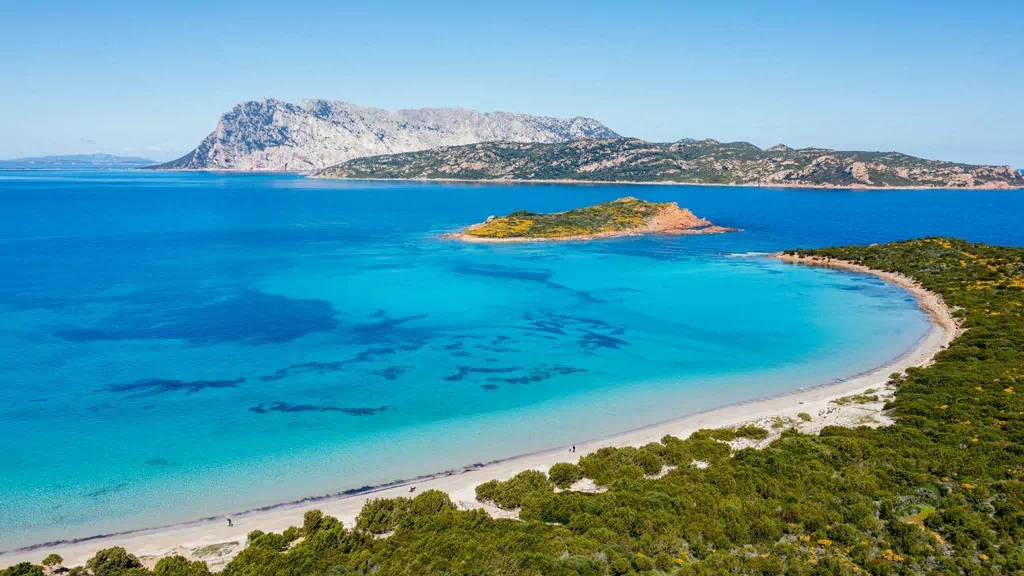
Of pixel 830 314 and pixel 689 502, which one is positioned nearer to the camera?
pixel 689 502

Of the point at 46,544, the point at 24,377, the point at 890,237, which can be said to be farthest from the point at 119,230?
the point at 890,237

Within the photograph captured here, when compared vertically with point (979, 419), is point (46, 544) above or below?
below

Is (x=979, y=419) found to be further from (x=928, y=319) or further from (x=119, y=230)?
(x=119, y=230)

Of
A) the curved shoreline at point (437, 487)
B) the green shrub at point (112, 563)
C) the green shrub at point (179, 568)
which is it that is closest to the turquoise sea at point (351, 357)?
the curved shoreline at point (437, 487)

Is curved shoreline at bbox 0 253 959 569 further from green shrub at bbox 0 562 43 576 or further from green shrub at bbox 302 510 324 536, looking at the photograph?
green shrub at bbox 0 562 43 576

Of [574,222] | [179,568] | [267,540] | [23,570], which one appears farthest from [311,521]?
[574,222]

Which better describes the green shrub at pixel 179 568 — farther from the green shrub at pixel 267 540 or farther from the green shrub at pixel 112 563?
the green shrub at pixel 267 540

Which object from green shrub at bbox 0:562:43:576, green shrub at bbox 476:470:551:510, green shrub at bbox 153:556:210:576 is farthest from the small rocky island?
green shrub at bbox 0:562:43:576
